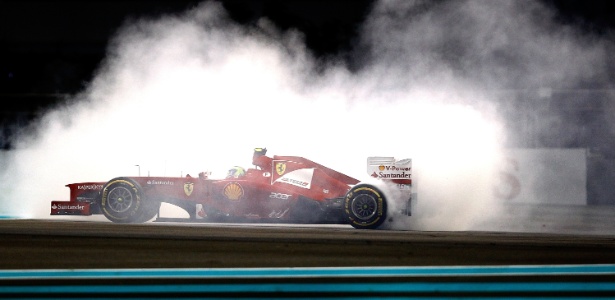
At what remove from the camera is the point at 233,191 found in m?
14.2

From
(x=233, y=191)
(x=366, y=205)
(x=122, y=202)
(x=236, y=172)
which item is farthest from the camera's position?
(x=122, y=202)

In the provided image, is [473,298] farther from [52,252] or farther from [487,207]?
[487,207]

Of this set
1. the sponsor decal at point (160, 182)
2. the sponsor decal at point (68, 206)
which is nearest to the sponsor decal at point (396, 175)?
the sponsor decal at point (160, 182)

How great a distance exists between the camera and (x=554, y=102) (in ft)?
89.2

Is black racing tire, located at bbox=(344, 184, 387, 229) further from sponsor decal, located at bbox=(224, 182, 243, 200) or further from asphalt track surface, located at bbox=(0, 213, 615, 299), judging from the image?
sponsor decal, located at bbox=(224, 182, 243, 200)

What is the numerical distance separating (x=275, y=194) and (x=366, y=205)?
4.81ft

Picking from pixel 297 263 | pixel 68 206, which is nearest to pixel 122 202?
pixel 68 206

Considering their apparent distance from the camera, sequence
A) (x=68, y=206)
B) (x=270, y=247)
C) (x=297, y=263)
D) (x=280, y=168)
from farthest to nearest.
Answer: (x=68, y=206), (x=280, y=168), (x=270, y=247), (x=297, y=263)

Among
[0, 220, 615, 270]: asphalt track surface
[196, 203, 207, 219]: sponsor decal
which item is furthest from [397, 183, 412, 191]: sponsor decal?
[196, 203, 207, 219]: sponsor decal

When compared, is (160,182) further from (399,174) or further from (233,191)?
(399,174)

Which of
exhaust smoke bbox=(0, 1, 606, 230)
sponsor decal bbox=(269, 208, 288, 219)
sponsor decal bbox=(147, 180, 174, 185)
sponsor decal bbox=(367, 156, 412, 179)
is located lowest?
sponsor decal bbox=(269, 208, 288, 219)

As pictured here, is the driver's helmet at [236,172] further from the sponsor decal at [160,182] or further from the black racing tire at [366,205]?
the black racing tire at [366,205]

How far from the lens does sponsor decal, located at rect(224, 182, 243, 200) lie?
1417 centimetres

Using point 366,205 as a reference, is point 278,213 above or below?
below
